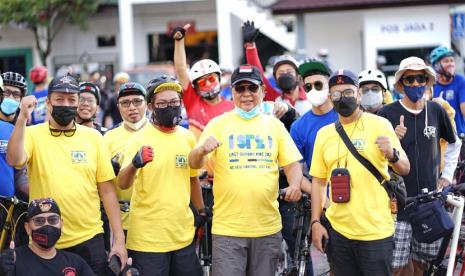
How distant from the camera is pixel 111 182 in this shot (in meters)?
6.49

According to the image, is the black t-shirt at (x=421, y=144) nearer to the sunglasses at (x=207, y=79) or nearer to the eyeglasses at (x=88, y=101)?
the sunglasses at (x=207, y=79)

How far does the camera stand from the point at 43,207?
19.6 ft

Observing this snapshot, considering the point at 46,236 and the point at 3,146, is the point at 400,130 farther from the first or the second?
the point at 3,146

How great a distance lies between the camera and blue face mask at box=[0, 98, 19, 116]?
741cm

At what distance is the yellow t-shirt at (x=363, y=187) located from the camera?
623 centimetres

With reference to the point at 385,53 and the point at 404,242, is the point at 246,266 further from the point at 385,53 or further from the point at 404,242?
the point at 385,53

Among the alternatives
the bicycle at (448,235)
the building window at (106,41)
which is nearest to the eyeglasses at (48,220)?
the bicycle at (448,235)

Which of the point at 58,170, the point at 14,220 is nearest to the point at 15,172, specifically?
the point at 14,220

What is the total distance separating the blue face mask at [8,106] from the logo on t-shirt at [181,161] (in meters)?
1.91

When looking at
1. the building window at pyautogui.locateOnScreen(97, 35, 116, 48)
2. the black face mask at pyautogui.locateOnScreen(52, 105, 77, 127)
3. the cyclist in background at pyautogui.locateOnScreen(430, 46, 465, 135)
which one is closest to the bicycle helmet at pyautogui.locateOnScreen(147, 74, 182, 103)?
the black face mask at pyautogui.locateOnScreen(52, 105, 77, 127)

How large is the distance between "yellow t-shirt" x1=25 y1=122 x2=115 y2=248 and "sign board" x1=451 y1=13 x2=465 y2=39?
64.6 ft

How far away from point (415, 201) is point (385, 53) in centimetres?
1810

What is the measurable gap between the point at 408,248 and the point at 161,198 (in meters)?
2.31

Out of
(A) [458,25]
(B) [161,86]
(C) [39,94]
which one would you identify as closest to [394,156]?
(B) [161,86]
